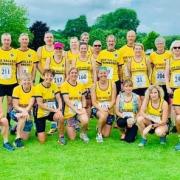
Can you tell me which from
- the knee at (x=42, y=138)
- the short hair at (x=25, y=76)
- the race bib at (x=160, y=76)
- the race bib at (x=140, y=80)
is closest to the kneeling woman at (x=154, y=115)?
the race bib at (x=140, y=80)

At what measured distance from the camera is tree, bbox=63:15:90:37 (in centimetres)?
7900

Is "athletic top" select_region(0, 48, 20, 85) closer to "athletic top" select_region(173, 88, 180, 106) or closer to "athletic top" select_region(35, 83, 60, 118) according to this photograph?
"athletic top" select_region(35, 83, 60, 118)

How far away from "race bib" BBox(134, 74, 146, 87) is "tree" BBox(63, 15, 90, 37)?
70.5 m

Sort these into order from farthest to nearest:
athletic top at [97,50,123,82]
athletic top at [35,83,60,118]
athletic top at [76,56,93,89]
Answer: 1. athletic top at [97,50,123,82]
2. athletic top at [76,56,93,89]
3. athletic top at [35,83,60,118]

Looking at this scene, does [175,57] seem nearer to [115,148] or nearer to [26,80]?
[115,148]

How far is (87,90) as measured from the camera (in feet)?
29.0

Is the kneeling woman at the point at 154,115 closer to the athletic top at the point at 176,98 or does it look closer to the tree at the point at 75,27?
the athletic top at the point at 176,98

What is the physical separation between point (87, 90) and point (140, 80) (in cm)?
→ 105

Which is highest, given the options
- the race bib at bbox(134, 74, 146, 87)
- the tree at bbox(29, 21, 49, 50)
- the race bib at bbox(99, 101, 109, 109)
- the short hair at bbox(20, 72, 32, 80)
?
the tree at bbox(29, 21, 49, 50)

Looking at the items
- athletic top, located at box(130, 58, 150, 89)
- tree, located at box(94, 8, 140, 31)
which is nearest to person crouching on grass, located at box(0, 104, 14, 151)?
athletic top, located at box(130, 58, 150, 89)

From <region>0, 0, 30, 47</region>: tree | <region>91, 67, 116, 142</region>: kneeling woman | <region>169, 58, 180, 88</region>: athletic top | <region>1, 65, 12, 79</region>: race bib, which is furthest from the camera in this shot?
<region>0, 0, 30, 47</region>: tree

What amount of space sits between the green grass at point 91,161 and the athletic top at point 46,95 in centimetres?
53

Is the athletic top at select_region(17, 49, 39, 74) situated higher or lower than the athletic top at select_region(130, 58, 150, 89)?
higher

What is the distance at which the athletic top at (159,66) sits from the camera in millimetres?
8945
